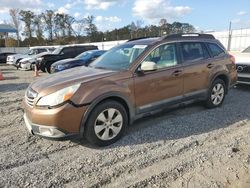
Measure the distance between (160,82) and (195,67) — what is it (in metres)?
1.14

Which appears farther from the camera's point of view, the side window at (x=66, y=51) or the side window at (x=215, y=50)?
the side window at (x=66, y=51)

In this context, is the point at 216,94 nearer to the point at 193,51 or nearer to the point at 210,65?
the point at 210,65

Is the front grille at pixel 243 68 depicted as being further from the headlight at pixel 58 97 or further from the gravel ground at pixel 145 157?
the headlight at pixel 58 97

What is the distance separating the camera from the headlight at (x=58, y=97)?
4285 millimetres

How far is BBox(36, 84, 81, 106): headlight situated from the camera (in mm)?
4285

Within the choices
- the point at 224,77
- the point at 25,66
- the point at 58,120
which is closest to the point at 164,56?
the point at 224,77

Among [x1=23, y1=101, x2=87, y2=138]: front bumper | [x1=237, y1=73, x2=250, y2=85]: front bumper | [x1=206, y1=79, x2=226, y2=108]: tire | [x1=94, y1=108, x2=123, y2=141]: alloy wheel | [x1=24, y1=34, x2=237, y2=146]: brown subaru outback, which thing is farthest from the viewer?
[x1=237, y1=73, x2=250, y2=85]: front bumper

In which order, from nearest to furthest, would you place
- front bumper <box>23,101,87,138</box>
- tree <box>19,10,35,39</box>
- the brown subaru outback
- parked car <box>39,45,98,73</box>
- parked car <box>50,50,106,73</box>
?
front bumper <box>23,101,87,138</box>, the brown subaru outback, parked car <box>50,50,106,73</box>, parked car <box>39,45,98,73</box>, tree <box>19,10,35,39</box>

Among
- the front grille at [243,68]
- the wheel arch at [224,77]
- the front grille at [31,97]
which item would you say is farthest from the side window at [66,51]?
the front grille at [31,97]

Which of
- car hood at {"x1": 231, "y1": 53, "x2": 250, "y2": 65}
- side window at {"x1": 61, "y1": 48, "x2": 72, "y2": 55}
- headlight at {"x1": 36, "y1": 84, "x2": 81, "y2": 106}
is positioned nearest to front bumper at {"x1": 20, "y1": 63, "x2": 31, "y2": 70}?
side window at {"x1": 61, "y1": 48, "x2": 72, "y2": 55}

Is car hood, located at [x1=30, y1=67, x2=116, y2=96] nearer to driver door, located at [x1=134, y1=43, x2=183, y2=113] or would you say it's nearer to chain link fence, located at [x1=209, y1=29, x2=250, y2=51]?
driver door, located at [x1=134, y1=43, x2=183, y2=113]

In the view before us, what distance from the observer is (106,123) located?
468 centimetres

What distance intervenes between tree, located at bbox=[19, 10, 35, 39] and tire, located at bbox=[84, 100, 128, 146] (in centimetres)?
6648

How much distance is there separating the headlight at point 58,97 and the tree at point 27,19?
66505 millimetres
